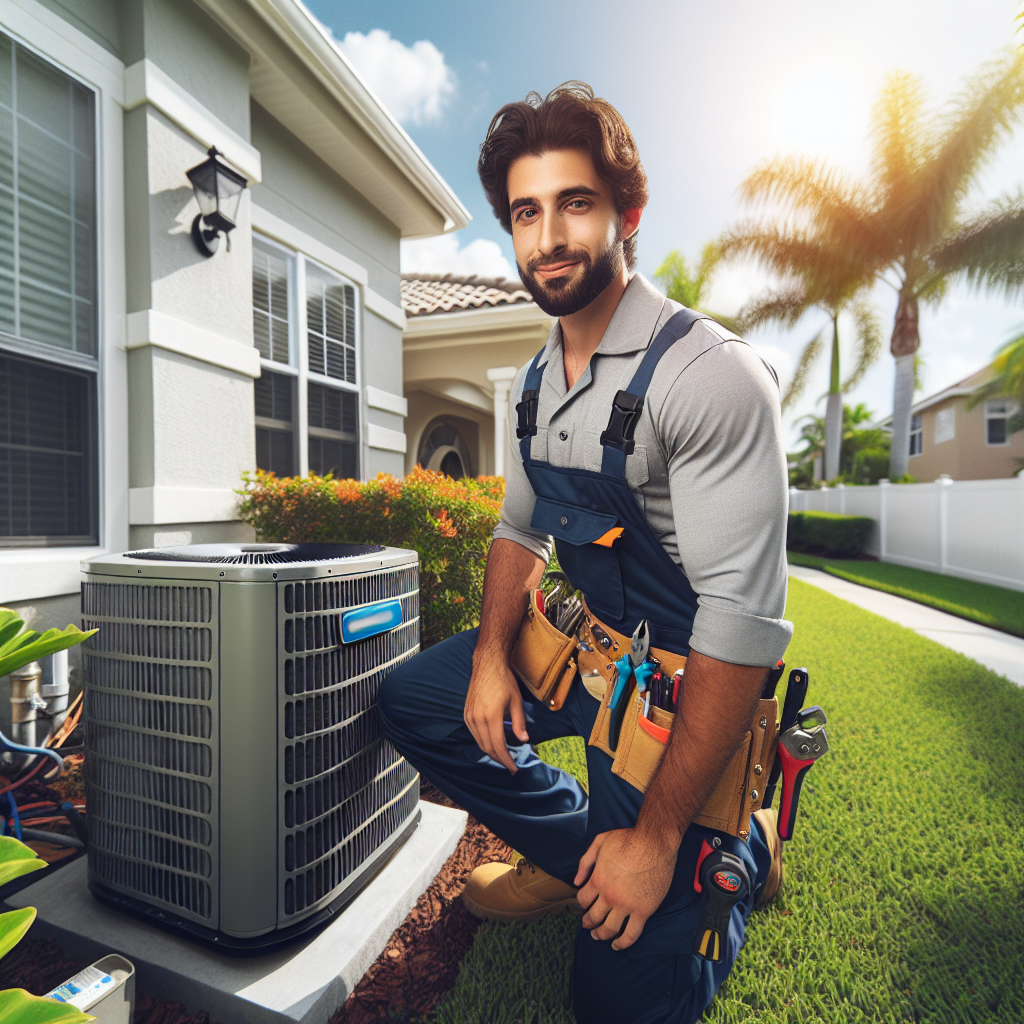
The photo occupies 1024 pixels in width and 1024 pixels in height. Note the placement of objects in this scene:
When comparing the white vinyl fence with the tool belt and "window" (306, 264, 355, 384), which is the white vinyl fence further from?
the tool belt

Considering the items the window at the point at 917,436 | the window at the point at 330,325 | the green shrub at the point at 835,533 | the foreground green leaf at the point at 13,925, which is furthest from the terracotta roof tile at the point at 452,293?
the window at the point at 917,436

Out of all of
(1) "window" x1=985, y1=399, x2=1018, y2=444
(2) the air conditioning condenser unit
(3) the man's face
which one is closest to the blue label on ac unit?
(2) the air conditioning condenser unit

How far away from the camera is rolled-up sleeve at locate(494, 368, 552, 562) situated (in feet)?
5.59

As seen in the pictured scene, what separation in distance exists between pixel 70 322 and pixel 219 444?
35.3 inches

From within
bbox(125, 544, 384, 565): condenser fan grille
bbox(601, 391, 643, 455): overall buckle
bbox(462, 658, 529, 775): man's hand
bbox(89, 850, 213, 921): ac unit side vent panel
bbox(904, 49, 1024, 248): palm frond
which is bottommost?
bbox(89, 850, 213, 921): ac unit side vent panel

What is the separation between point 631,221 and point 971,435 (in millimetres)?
29041

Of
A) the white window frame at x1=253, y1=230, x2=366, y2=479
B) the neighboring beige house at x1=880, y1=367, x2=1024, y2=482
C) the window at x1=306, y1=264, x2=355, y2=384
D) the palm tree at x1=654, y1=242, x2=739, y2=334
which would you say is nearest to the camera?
the white window frame at x1=253, y1=230, x2=366, y2=479

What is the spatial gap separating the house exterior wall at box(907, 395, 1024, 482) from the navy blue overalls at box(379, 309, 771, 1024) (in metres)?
26.9

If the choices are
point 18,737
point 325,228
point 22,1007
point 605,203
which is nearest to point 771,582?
point 605,203

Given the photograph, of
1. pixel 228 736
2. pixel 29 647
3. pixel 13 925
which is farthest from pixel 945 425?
pixel 13 925

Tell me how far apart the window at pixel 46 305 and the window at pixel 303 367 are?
1446mm

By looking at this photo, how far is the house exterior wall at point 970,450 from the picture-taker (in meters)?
22.9

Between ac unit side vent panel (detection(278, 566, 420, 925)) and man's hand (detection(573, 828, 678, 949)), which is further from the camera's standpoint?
ac unit side vent panel (detection(278, 566, 420, 925))

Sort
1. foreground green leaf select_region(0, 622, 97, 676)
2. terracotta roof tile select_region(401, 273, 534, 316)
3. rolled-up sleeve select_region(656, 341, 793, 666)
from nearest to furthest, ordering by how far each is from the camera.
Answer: foreground green leaf select_region(0, 622, 97, 676) < rolled-up sleeve select_region(656, 341, 793, 666) < terracotta roof tile select_region(401, 273, 534, 316)
